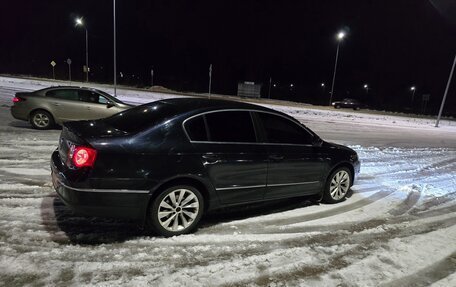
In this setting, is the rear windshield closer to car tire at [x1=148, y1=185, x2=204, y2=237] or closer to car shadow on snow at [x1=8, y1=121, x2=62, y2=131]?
car tire at [x1=148, y1=185, x2=204, y2=237]

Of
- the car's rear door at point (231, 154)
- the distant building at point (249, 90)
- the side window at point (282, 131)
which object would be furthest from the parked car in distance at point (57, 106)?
the distant building at point (249, 90)

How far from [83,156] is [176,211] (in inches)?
51.9

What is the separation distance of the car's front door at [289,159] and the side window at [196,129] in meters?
0.96

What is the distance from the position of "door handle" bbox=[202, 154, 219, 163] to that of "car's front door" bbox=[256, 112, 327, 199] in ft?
2.96

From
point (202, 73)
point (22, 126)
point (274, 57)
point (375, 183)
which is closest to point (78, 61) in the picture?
point (202, 73)

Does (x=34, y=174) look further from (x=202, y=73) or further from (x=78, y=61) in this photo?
(x=78, y=61)

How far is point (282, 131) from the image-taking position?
5609 mm

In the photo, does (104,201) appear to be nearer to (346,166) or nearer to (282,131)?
(282,131)

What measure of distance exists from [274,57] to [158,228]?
4034 inches

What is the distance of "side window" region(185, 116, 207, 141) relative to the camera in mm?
4641

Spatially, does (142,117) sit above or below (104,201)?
above

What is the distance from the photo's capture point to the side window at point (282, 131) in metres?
5.39

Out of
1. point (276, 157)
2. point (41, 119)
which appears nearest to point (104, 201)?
point (276, 157)

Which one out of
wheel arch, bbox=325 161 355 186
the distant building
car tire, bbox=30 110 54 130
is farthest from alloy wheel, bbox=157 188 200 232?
the distant building
